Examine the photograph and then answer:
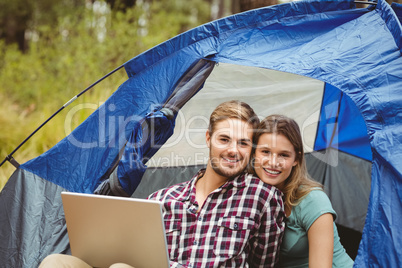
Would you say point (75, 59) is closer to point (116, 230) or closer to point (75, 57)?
point (75, 57)

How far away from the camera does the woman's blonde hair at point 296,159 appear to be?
2.03 meters

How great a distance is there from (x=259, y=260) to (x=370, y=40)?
43.3 inches

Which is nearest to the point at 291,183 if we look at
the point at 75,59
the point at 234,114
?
the point at 234,114

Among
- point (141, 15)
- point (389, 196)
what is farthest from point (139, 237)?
point (141, 15)

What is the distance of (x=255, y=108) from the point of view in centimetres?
273

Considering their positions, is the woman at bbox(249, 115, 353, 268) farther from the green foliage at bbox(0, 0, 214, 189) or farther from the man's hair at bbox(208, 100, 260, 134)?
the green foliage at bbox(0, 0, 214, 189)

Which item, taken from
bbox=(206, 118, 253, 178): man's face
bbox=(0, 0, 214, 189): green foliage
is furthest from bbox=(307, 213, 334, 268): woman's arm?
bbox=(0, 0, 214, 189): green foliage

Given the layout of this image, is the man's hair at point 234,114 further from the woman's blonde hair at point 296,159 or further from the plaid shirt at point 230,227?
the plaid shirt at point 230,227

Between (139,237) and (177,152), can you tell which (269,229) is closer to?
(139,237)

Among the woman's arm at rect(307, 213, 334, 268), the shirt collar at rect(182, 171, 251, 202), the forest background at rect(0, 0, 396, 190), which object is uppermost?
the forest background at rect(0, 0, 396, 190)

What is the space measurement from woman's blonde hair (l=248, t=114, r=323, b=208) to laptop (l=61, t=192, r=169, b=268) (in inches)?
25.5

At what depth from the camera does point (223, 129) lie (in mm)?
2033

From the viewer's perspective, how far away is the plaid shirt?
1.89 meters

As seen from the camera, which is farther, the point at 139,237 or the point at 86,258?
the point at 86,258
